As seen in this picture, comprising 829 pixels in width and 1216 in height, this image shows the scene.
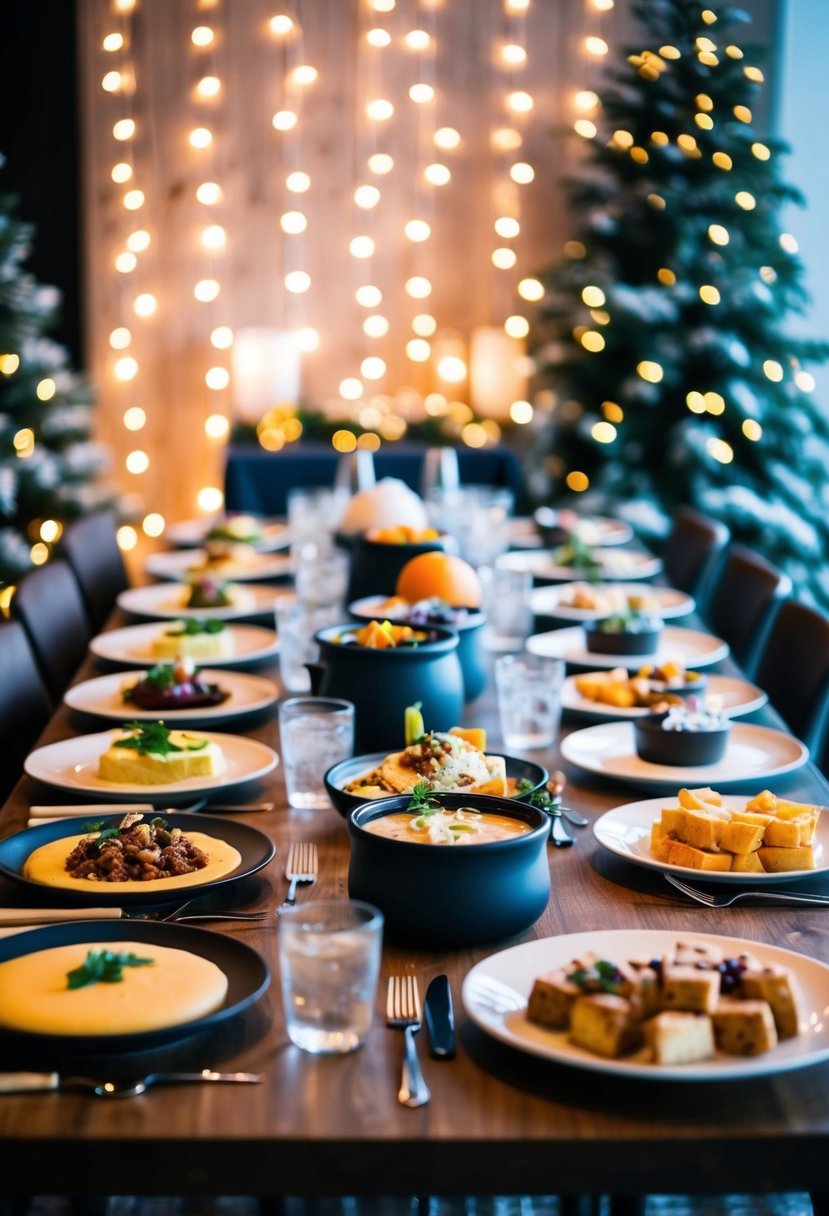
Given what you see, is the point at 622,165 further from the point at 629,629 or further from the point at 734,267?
the point at 629,629

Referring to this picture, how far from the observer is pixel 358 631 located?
1.84 meters

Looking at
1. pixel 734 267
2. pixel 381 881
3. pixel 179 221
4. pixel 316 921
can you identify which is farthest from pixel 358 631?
pixel 179 221

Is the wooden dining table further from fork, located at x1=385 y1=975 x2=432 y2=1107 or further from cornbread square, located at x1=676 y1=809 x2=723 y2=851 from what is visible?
cornbread square, located at x1=676 y1=809 x2=723 y2=851

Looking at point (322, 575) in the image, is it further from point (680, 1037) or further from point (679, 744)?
point (680, 1037)

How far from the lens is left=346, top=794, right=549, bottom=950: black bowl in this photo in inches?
44.4

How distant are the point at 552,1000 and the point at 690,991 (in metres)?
0.10

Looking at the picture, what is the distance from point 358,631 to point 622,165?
3.95 m

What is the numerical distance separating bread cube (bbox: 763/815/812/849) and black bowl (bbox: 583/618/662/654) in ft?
2.94

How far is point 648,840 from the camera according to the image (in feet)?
4.62

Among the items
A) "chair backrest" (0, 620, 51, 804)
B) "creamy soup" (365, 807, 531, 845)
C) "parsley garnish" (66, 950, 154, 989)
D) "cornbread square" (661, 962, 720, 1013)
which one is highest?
"creamy soup" (365, 807, 531, 845)

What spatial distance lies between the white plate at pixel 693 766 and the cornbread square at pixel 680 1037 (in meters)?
0.67

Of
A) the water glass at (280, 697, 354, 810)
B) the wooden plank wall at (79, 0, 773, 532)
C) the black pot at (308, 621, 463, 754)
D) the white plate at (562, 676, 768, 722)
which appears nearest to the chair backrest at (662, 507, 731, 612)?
the white plate at (562, 676, 768, 722)

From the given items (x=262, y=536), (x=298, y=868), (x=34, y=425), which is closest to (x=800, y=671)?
(x=298, y=868)

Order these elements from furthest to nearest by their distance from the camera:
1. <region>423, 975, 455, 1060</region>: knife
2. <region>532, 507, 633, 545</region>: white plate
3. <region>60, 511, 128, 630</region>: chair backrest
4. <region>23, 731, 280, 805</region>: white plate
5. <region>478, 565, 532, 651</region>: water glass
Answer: <region>532, 507, 633, 545</region>: white plate, <region>60, 511, 128, 630</region>: chair backrest, <region>478, 565, 532, 651</region>: water glass, <region>23, 731, 280, 805</region>: white plate, <region>423, 975, 455, 1060</region>: knife
